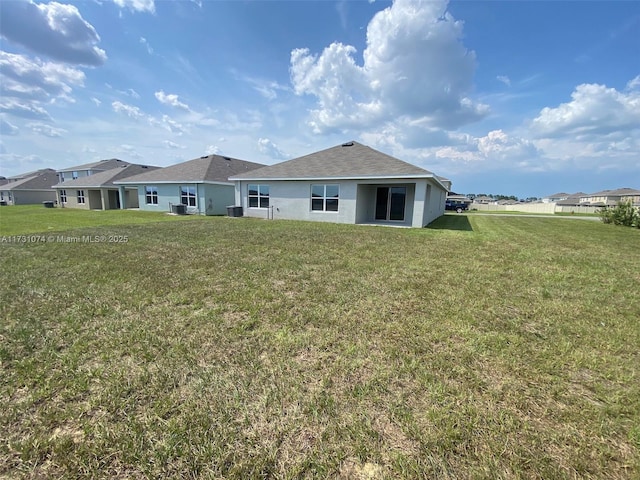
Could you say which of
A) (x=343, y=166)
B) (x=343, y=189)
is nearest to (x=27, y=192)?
(x=343, y=166)

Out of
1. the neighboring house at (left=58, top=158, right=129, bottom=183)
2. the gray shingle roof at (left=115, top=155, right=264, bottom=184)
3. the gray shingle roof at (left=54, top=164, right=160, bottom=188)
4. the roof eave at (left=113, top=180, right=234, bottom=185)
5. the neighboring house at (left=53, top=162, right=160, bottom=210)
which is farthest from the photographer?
the neighboring house at (left=58, top=158, right=129, bottom=183)

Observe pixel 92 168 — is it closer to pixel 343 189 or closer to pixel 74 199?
pixel 74 199

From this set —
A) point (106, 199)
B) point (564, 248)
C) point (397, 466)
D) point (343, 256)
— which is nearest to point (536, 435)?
point (397, 466)

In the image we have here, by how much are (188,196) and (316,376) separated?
22.9 meters

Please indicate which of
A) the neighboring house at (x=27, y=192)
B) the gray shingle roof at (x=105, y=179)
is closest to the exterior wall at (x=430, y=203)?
the gray shingle roof at (x=105, y=179)

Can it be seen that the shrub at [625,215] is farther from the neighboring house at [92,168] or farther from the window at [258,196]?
the neighboring house at [92,168]

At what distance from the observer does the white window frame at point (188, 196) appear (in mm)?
22078

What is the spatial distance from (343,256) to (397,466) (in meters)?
→ 5.63

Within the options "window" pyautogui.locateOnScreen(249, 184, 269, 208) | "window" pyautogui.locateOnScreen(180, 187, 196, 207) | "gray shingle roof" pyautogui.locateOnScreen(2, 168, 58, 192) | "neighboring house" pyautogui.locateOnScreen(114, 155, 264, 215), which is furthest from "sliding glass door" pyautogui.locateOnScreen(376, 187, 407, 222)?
"gray shingle roof" pyautogui.locateOnScreen(2, 168, 58, 192)

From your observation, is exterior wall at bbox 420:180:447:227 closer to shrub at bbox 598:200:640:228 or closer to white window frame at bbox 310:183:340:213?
white window frame at bbox 310:183:340:213

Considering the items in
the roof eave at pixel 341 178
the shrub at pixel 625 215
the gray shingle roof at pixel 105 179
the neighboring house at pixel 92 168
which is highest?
the neighboring house at pixel 92 168

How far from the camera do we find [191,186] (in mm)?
22156

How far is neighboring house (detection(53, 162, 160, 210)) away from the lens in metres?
27.6

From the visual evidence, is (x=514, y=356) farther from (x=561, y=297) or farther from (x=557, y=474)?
(x=561, y=297)
